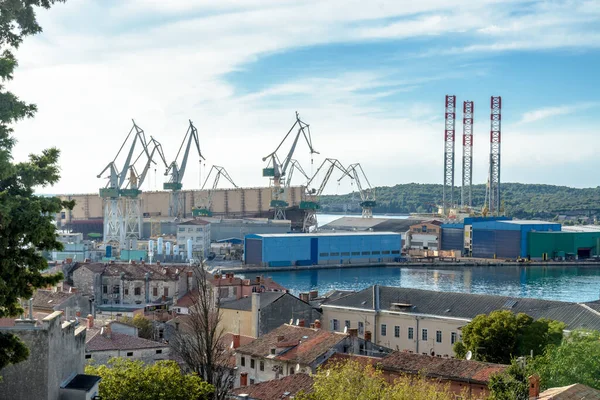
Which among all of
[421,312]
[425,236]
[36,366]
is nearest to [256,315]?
[421,312]

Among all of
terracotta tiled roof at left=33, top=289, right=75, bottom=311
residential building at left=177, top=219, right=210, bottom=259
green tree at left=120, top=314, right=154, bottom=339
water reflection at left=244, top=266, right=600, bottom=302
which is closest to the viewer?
green tree at left=120, top=314, right=154, bottom=339

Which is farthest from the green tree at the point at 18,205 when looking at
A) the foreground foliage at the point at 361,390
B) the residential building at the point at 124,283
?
the residential building at the point at 124,283

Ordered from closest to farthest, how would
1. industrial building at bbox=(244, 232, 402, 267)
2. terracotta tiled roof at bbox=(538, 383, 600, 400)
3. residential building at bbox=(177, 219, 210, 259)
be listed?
terracotta tiled roof at bbox=(538, 383, 600, 400), industrial building at bbox=(244, 232, 402, 267), residential building at bbox=(177, 219, 210, 259)

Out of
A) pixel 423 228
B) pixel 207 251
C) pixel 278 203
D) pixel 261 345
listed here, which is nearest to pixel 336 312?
pixel 261 345

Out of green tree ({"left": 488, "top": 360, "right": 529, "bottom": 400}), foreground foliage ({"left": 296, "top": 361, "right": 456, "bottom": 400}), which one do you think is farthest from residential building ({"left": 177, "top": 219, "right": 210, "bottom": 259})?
foreground foliage ({"left": 296, "top": 361, "right": 456, "bottom": 400})

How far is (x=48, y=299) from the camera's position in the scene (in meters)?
17.4

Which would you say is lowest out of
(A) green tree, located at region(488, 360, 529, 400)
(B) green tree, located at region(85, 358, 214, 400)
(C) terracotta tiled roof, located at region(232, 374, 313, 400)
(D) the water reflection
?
(D) the water reflection

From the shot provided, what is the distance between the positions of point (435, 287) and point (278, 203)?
86.2 feet

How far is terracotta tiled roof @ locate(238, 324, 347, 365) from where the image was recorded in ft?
37.3

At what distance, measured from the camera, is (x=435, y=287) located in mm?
35812

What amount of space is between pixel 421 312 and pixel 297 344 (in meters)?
4.12

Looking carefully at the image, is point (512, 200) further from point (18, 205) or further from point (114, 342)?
point (18, 205)

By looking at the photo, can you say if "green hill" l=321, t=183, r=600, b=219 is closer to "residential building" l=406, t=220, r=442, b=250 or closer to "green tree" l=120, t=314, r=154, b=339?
"residential building" l=406, t=220, r=442, b=250

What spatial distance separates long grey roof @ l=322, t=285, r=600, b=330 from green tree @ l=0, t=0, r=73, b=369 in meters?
10.2
